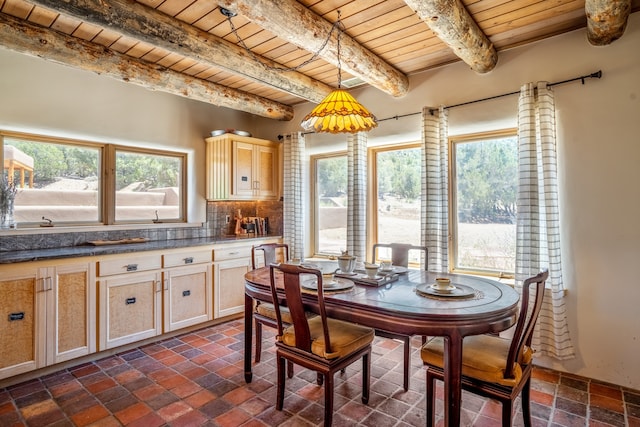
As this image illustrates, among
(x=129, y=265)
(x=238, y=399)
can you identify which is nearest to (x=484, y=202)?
(x=238, y=399)

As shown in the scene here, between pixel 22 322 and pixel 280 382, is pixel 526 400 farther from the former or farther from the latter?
pixel 22 322

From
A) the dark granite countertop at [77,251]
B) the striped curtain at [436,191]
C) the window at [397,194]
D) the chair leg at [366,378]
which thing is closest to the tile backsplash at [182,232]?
the dark granite countertop at [77,251]

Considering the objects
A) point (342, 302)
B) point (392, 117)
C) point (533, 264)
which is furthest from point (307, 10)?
point (533, 264)

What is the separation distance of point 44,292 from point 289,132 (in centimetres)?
305

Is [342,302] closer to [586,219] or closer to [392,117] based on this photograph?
[586,219]

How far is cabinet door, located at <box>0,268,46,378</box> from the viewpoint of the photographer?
250 centimetres

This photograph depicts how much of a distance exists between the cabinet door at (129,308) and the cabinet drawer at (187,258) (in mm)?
164

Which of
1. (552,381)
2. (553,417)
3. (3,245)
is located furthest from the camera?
(3,245)

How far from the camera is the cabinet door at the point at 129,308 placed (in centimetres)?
298

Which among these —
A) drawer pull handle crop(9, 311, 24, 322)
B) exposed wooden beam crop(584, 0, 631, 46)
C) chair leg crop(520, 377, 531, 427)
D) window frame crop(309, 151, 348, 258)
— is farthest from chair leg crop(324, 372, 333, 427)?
exposed wooden beam crop(584, 0, 631, 46)

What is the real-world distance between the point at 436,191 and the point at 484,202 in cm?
44

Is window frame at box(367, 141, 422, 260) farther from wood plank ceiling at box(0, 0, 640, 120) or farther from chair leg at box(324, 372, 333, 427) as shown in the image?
chair leg at box(324, 372, 333, 427)

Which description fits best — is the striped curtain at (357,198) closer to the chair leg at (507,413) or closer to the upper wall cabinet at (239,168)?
the upper wall cabinet at (239,168)

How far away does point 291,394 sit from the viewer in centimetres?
242
